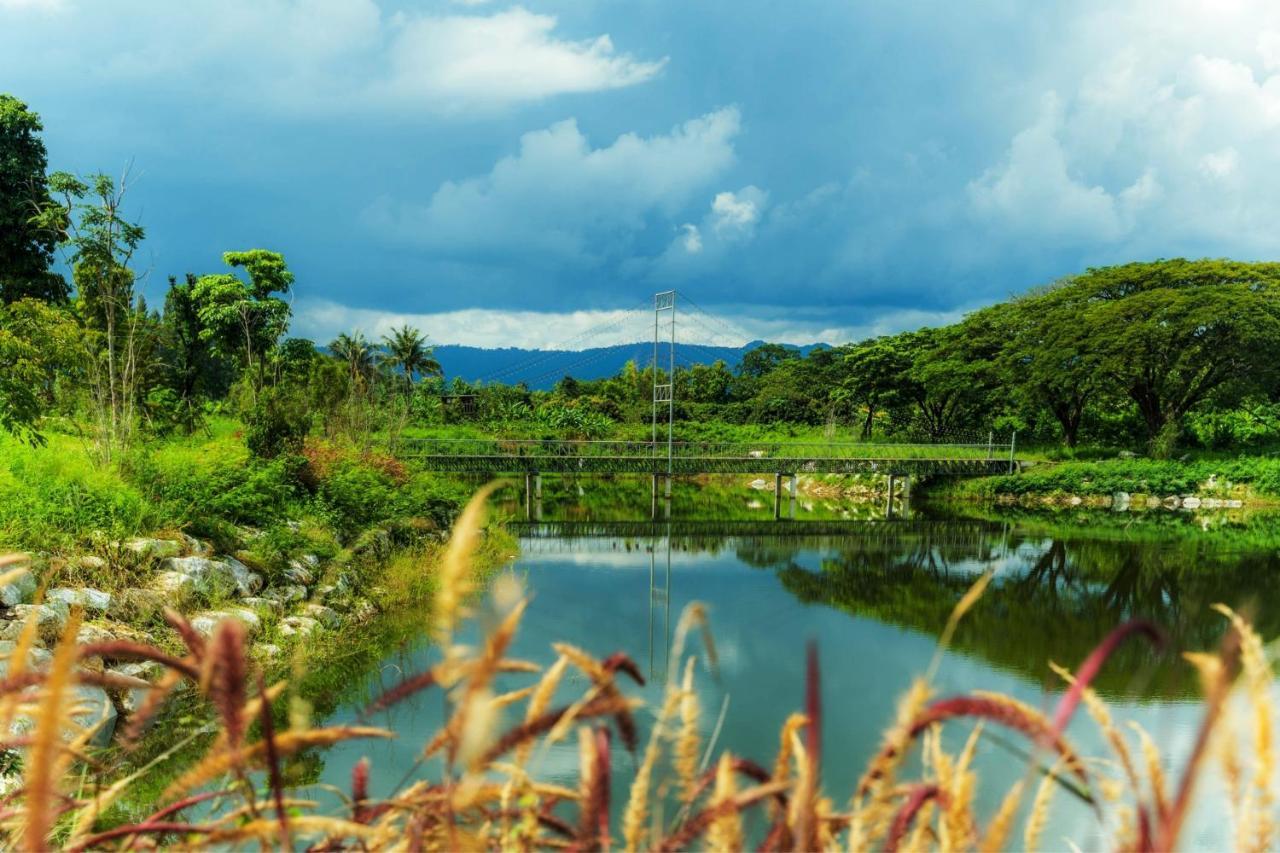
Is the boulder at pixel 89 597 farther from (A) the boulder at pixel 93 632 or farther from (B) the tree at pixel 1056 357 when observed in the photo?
(B) the tree at pixel 1056 357

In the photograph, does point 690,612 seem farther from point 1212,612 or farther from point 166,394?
point 166,394

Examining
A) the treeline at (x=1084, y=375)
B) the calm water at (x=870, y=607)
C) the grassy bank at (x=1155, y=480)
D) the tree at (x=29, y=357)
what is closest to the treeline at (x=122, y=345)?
the tree at (x=29, y=357)

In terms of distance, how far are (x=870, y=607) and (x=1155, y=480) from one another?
1745cm

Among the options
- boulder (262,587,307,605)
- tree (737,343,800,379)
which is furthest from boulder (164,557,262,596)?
tree (737,343,800,379)

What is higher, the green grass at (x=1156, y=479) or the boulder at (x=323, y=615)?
the green grass at (x=1156, y=479)

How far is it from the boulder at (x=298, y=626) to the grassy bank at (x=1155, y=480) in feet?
71.9

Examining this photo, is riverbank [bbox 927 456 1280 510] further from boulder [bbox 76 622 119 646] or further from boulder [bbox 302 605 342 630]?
boulder [bbox 76 622 119 646]

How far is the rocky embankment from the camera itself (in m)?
5.19

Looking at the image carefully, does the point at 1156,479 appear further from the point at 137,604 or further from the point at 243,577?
the point at 137,604

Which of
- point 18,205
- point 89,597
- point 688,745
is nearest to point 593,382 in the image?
point 18,205

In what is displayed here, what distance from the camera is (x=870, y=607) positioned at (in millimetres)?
10453

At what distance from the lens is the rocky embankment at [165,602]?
519 centimetres

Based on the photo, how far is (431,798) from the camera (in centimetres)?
75

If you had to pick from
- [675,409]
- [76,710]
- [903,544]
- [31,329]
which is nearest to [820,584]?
[903,544]
